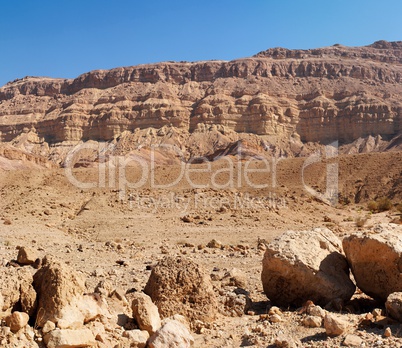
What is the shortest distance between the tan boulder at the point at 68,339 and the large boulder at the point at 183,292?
1.24 meters

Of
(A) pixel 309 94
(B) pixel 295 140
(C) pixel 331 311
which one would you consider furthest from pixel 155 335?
(A) pixel 309 94

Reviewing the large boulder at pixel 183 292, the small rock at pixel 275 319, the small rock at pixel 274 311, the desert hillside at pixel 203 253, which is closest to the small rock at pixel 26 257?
the desert hillside at pixel 203 253

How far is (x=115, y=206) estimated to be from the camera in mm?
19734

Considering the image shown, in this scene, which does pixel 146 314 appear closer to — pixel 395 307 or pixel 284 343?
pixel 284 343

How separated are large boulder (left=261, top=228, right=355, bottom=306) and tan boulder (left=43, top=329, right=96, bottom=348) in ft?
9.46

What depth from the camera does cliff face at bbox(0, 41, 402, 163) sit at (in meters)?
84.0

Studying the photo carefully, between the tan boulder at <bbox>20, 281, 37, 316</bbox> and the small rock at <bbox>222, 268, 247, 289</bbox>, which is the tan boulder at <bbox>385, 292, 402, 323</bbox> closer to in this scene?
the small rock at <bbox>222, 268, 247, 289</bbox>

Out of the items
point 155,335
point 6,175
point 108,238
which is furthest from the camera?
point 6,175

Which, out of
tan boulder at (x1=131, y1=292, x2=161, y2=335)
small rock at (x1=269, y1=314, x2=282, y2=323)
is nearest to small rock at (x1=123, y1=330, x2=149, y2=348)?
tan boulder at (x1=131, y1=292, x2=161, y2=335)

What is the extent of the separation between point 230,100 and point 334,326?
85196 millimetres

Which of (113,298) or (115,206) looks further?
(115,206)

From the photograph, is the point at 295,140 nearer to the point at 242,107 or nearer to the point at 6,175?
the point at 242,107

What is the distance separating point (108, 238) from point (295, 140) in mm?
71447

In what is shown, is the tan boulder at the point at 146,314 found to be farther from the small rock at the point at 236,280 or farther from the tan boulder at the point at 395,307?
the tan boulder at the point at 395,307
